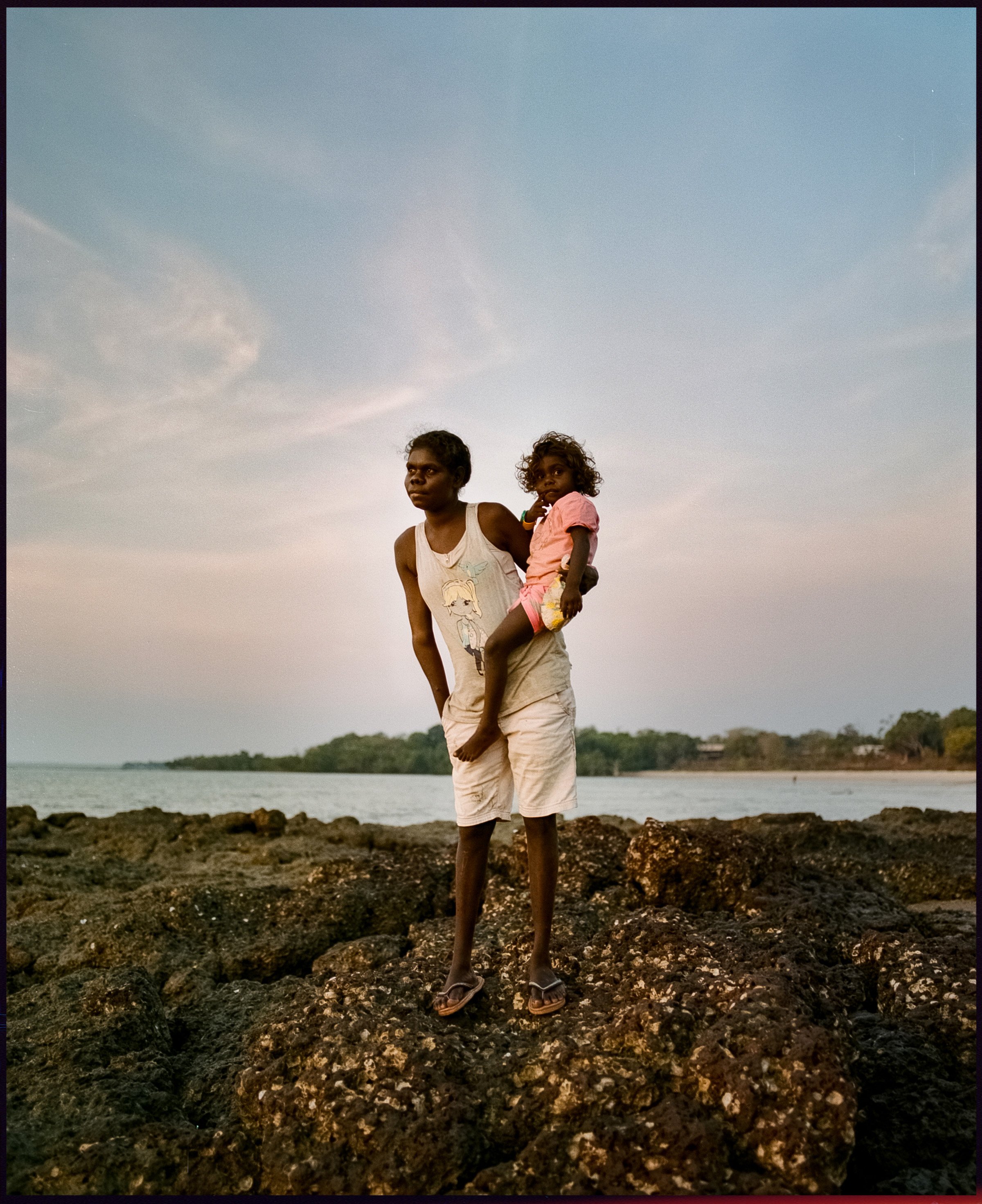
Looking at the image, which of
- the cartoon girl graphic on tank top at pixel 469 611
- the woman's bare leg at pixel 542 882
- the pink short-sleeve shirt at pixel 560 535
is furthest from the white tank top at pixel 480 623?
the woman's bare leg at pixel 542 882

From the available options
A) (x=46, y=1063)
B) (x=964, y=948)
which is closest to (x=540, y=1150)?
(x=46, y=1063)

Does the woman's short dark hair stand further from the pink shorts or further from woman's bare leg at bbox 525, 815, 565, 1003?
woman's bare leg at bbox 525, 815, 565, 1003

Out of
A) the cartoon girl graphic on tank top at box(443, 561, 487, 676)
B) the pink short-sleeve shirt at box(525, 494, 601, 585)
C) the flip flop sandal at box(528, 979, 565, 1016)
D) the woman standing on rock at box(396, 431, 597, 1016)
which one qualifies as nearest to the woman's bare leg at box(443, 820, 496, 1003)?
the woman standing on rock at box(396, 431, 597, 1016)

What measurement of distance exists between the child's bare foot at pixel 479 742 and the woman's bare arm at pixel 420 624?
27 cm

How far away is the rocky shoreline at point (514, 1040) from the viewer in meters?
2.77

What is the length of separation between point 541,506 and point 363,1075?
83.5 inches

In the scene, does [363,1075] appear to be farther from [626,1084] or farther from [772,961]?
[772,961]

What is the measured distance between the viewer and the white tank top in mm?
3699

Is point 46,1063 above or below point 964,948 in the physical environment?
below

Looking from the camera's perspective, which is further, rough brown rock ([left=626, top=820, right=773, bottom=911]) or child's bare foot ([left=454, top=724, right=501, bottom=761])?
rough brown rock ([left=626, top=820, right=773, bottom=911])

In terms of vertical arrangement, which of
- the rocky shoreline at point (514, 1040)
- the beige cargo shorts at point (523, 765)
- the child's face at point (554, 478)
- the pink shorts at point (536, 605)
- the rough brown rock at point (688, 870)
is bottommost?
the rocky shoreline at point (514, 1040)

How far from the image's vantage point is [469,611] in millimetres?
3773

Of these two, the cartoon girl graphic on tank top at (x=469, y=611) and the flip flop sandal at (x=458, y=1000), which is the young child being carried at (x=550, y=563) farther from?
the flip flop sandal at (x=458, y=1000)

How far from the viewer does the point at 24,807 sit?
945 cm
